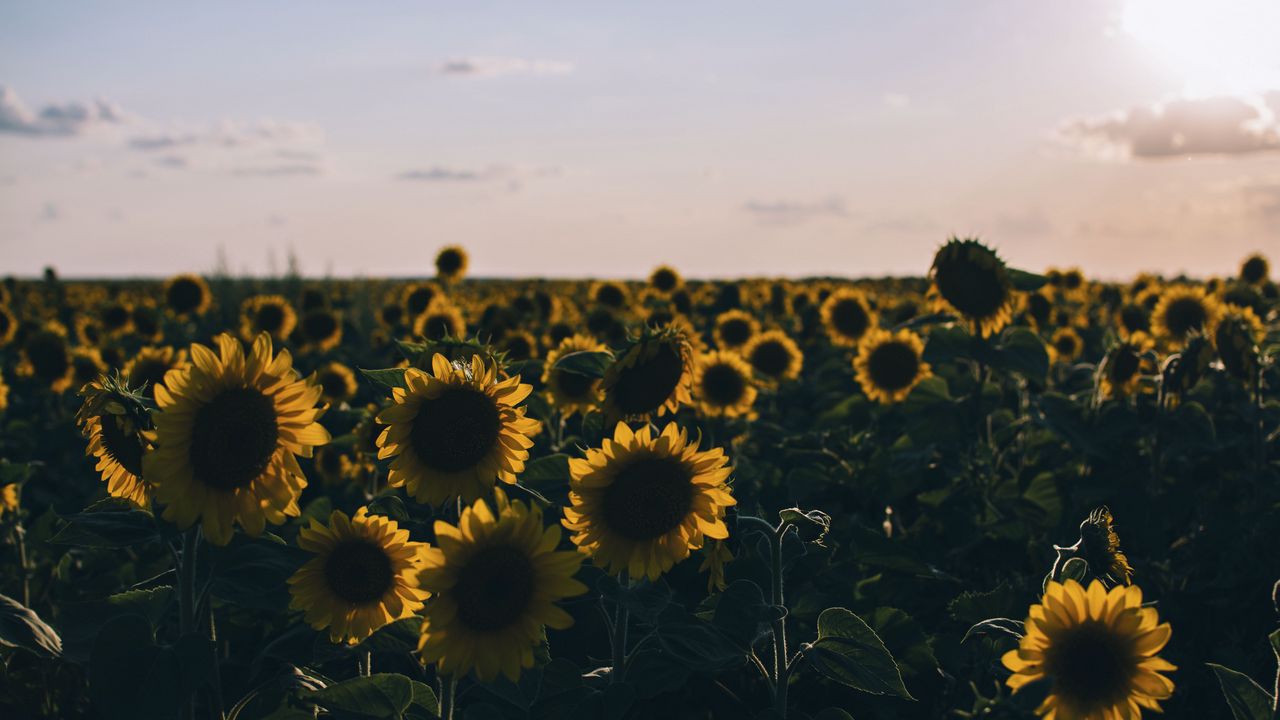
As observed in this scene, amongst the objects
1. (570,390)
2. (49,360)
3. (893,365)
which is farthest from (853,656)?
(49,360)

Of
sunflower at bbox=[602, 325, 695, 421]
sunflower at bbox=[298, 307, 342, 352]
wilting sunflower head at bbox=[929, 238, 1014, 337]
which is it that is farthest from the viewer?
sunflower at bbox=[298, 307, 342, 352]

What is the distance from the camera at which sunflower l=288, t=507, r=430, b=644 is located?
8.73ft

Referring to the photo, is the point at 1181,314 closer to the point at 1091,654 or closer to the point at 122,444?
the point at 1091,654

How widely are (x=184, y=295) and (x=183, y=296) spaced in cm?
2

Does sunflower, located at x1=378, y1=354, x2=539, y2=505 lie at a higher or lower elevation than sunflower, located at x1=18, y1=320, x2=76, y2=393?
higher

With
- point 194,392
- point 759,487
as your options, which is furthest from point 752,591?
point 759,487

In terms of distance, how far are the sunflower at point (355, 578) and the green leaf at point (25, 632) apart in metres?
0.67

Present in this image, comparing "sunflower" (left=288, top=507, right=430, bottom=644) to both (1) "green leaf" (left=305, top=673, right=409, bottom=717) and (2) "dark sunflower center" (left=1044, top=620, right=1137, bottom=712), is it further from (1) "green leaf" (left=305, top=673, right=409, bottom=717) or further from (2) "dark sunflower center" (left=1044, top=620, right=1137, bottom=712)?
(2) "dark sunflower center" (left=1044, top=620, right=1137, bottom=712)

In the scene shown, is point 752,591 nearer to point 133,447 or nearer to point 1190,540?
point 133,447

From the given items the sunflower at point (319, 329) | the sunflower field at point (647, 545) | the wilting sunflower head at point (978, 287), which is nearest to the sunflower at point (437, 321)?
the sunflower at point (319, 329)

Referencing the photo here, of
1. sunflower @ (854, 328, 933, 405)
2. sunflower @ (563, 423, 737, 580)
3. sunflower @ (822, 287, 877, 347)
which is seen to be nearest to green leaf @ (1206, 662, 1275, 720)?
sunflower @ (563, 423, 737, 580)

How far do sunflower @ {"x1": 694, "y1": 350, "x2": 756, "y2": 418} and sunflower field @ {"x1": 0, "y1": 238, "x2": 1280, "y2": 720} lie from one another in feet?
0.06

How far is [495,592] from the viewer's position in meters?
2.28

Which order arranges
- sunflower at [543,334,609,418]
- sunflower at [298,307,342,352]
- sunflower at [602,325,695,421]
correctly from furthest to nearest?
sunflower at [298,307,342,352]
sunflower at [543,334,609,418]
sunflower at [602,325,695,421]
